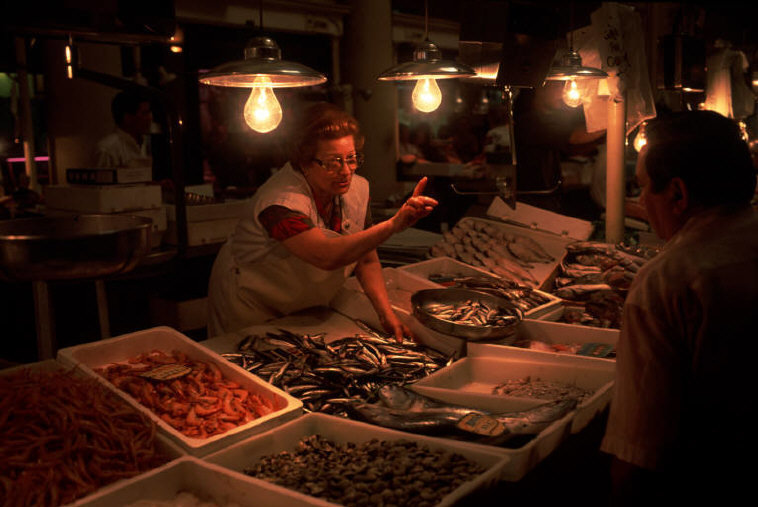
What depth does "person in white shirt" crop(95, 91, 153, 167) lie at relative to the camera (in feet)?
19.6

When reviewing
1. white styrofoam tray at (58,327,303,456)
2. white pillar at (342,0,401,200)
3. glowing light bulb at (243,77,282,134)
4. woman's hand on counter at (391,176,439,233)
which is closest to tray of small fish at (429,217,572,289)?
woman's hand on counter at (391,176,439,233)

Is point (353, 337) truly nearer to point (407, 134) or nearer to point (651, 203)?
point (651, 203)

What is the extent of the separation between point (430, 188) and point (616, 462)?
271 inches

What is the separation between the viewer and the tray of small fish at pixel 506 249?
4.23m

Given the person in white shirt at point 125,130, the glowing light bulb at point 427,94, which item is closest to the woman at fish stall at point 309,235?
the glowing light bulb at point 427,94

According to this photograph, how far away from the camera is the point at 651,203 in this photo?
1856 millimetres

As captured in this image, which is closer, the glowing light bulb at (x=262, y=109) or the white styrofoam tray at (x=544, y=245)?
the glowing light bulb at (x=262, y=109)

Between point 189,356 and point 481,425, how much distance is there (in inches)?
49.3

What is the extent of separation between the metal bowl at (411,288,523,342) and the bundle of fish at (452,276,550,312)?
0.70ft

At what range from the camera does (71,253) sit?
6.56 ft

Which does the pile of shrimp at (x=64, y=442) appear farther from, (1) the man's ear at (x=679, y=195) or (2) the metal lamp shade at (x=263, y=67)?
(1) the man's ear at (x=679, y=195)

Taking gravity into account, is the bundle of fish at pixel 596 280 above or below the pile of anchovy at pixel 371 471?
above

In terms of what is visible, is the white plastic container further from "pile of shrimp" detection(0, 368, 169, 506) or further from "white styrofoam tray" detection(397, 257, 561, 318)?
"pile of shrimp" detection(0, 368, 169, 506)

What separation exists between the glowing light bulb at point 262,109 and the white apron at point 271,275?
0.26m
